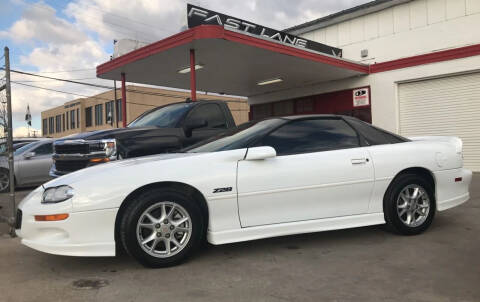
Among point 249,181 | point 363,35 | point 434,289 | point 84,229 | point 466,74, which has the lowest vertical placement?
point 434,289

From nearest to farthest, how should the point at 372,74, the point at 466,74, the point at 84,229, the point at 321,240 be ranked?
the point at 84,229, the point at 321,240, the point at 466,74, the point at 372,74

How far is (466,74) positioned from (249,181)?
33.0 ft

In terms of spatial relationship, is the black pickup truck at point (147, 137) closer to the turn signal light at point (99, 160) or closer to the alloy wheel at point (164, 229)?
the turn signal light at point (99, 160)

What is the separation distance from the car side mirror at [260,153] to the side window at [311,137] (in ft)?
0.72

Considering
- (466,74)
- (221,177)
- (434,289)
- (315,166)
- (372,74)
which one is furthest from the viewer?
(372,74)

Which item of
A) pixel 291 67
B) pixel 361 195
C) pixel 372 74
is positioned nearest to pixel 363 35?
pixel 372 74

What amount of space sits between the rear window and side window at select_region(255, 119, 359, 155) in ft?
0.38

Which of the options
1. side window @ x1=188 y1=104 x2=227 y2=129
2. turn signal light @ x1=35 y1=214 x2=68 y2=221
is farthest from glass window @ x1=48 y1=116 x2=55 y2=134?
turn signal light @ x1=35 y1=214 x2=68 y2=221

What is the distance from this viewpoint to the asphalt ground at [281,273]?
2850 millimetres

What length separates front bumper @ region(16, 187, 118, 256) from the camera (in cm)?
322

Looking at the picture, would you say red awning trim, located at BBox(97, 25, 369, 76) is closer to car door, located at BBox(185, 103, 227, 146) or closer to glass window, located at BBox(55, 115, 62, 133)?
car door, located at BBox(185, 103, 227, 146)

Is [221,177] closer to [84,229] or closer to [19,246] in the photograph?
[84,229]

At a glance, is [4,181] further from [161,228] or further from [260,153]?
[260,153]

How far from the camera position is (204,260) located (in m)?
3.67
